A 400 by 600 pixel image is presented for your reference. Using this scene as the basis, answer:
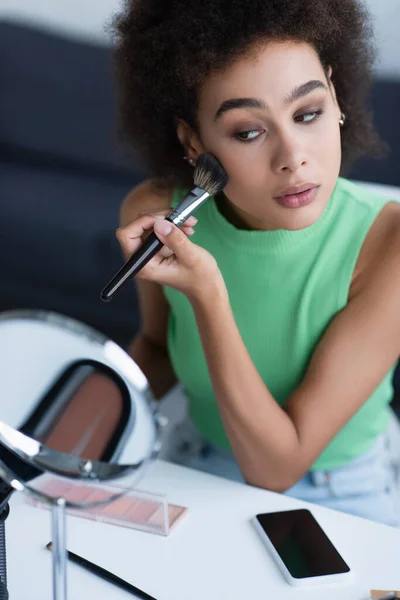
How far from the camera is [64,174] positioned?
249 centimetres

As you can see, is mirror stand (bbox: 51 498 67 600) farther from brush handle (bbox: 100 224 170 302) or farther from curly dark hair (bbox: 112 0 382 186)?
curly dark hair (bbox: 112 0 382 186)

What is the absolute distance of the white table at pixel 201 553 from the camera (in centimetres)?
70

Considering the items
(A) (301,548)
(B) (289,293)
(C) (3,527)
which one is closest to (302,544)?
(A) (301,548)

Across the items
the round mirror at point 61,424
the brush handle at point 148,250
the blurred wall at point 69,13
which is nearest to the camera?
the round mirror at point 61,424

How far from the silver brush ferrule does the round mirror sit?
0.39 meters

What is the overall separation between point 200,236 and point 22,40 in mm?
1661

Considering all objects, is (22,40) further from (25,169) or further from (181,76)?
(181,76)

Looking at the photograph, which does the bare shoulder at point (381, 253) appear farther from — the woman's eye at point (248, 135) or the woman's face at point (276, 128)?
the woman's eye at point (248, 135)

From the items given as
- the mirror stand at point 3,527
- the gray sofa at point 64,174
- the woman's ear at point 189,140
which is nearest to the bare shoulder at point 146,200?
the woman's ear at point 189,140

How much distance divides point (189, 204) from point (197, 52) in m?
0.16

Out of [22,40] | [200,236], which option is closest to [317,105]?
[200,236]

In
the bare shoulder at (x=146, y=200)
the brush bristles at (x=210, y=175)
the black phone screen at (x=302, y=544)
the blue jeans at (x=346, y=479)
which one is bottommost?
the black phone screen at (x=302, y=544)

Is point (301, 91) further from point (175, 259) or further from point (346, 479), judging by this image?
point (346, 479)

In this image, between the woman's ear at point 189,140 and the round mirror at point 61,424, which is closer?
the round mirror at point 61,424
